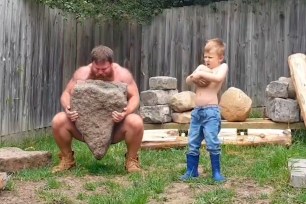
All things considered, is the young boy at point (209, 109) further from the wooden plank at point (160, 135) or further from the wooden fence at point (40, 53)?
the wooden fence at point (40, 53)

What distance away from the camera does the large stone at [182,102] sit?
30.4 feet

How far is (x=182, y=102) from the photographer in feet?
30.4

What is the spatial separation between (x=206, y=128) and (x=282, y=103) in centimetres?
309

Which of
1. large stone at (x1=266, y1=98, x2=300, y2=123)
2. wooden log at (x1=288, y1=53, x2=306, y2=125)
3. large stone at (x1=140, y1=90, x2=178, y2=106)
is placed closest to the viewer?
wooden log at (x1=288, y1=53, x2=306, y2=125)

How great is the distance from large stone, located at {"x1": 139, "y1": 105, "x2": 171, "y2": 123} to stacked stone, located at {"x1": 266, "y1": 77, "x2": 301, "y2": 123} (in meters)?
1.49

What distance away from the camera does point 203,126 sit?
20.5ft

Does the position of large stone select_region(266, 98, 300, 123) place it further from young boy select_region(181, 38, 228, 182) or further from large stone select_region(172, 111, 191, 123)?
young boy select_region(181, 38, 228, 182)

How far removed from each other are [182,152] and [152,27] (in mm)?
3915

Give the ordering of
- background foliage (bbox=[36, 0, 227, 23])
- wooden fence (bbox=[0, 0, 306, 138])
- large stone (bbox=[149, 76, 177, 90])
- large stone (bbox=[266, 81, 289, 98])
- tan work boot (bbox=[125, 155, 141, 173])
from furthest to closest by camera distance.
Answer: wooden fence (bbox=[0, 0, 306, 138])
background foliage (bbox=[36, 0, 227, 23])
large stone (bbox=[149, 76, 177, 90])
large stone (bbox=[266, 81, 289, 98])
tan work boot (bbox=[125, 155, 141, 173])

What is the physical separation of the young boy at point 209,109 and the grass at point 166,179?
21 centimetres

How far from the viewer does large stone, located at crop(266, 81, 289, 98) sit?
357 inches

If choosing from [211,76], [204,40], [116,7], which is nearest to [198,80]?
[211,76]

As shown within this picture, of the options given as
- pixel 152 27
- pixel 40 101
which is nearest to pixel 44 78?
pixel 40 101

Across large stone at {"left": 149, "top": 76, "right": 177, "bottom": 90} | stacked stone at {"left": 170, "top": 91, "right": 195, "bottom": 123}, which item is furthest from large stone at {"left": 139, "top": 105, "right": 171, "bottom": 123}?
large stone at {"left": 149, "top": 76, "right": 177, "bottom": 90}
